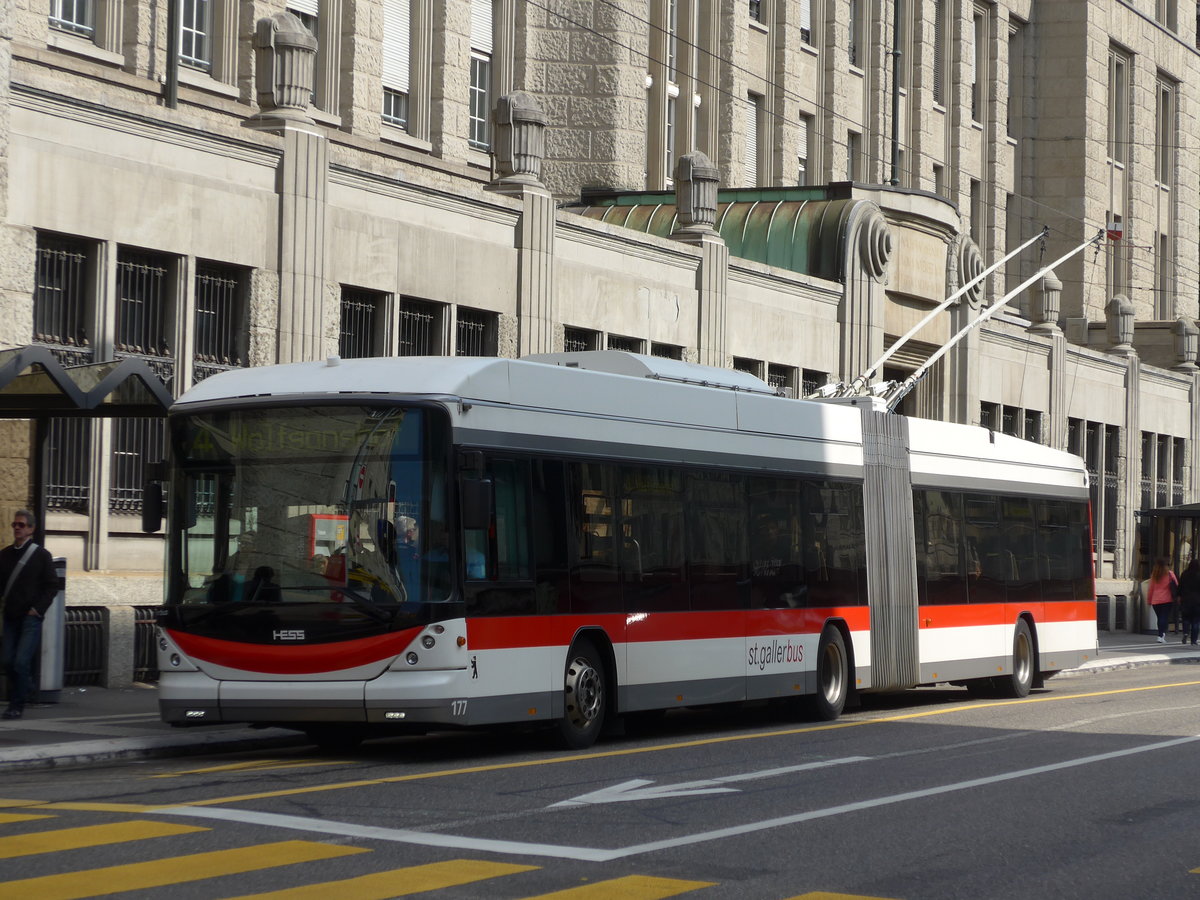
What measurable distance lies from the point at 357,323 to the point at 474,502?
11.0m

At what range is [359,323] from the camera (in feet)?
78.8

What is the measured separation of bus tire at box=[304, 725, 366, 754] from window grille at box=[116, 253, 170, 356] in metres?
6.59

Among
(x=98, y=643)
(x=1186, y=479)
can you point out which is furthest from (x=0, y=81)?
(x=1186, y=479)

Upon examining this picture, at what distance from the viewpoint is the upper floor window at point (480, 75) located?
31.2m

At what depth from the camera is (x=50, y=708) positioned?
16.9 meters

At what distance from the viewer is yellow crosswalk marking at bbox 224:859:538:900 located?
7992mm

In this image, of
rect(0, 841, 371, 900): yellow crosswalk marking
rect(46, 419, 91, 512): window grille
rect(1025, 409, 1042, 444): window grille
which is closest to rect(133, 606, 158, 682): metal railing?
rect(46, 419, 91, 512): window grille

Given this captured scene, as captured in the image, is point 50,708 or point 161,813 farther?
point 50,708

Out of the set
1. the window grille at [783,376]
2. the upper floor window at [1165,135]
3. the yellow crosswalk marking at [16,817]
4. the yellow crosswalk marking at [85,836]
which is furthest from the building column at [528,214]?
the upper floor window at [1165,135]

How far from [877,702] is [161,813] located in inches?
499

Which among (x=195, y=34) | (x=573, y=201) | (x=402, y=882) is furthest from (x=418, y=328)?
(x=402, y=882)

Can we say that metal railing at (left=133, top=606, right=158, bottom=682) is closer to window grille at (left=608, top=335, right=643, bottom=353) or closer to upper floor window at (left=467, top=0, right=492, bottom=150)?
window grille at (left=608, top=335, right=643, bottom=353)

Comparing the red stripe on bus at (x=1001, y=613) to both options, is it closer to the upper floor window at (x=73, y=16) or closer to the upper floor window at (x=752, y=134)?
the upper floor window at (x=73, y=16)

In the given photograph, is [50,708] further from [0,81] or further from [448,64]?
[448,64]
